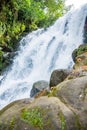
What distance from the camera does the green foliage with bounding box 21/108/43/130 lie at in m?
5.68

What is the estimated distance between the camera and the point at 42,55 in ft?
62.8

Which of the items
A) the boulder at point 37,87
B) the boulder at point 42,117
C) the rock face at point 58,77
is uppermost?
the boulder at point 42,117

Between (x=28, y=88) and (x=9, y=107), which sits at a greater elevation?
(x=9, y=107)

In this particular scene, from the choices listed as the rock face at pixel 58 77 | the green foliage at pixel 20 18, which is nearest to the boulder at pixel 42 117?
the rock face at pixel 58 77

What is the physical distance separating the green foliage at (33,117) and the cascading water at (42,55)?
8375mm

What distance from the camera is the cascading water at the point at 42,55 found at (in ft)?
52.1

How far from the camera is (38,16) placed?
2464 centimetres

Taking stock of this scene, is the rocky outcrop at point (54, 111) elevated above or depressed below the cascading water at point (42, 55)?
above

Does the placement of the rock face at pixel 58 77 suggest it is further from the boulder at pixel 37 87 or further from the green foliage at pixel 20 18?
the green foliage at pixel 20 18

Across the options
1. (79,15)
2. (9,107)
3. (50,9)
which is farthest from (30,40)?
(9,107)

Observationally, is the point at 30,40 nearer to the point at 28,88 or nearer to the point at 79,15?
the point at 79,15

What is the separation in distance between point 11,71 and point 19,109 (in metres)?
12.5

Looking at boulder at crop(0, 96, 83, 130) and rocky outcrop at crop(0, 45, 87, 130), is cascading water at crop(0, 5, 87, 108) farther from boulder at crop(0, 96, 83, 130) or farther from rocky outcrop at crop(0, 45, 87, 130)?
boulder at crop(0, 96, 83, 130)

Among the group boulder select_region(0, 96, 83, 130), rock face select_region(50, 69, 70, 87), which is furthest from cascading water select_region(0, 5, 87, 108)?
boulder select_region(0, 96, 83, 130)
